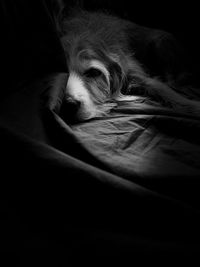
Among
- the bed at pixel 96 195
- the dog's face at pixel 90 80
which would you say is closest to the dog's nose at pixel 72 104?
the dog's face at pixel 90 80

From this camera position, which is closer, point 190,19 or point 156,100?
point 156,100

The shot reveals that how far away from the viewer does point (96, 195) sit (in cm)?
83

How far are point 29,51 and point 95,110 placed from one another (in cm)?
59

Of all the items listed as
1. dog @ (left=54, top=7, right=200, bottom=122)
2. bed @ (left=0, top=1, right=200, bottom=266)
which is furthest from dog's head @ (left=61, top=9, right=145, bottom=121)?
bed @ (left=0, top=1, right=200, bottom=266)

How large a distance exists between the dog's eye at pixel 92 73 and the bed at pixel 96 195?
106 cm

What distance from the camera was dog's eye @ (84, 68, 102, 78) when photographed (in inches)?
92.6

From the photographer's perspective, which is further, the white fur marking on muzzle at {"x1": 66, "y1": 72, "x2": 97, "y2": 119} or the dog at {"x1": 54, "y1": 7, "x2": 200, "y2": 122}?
the dog at {"x1": 54, "y1": 7, "x2": 200, "y2": 122}

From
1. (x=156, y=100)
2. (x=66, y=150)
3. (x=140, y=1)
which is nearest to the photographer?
(x=66, y=150)

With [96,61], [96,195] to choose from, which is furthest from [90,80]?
[96,195]

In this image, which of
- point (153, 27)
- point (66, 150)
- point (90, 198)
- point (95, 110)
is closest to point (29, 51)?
point (95, 110)

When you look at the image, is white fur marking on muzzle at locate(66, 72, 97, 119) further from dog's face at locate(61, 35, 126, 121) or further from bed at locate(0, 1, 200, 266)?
bed at locate(0, 1, 200, 266)

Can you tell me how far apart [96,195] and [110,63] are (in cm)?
203

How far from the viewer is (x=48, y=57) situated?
1825 millimetres

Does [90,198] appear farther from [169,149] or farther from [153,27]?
[153,27]
